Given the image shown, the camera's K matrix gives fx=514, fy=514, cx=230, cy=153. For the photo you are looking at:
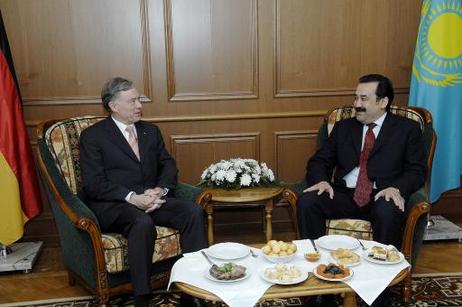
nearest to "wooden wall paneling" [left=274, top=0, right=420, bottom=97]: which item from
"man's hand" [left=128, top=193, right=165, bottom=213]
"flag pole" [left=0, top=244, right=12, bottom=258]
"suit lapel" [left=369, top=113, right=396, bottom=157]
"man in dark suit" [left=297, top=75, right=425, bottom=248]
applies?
"man in dark suit" [left=297, top=75, right=425, bottom=248]

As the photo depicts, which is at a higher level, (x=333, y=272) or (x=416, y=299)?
(x=333, y=272)

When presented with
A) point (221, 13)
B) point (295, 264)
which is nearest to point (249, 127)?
point (221, 13)

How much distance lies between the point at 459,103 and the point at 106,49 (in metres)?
2.64

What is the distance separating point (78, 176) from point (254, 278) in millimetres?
1501

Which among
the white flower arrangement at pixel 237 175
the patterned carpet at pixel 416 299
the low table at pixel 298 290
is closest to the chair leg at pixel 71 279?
the patterned carpet at pixel 416 299

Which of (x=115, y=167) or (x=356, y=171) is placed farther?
(x=356, y=171)

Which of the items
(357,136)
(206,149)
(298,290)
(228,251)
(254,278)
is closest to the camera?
(298,290)

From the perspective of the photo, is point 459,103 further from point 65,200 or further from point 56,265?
point 56,265

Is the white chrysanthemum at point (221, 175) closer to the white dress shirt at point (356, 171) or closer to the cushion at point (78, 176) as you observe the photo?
the cushion at point (78, 176)

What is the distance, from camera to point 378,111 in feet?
10.7

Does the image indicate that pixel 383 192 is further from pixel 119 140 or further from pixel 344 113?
pixel 119 140

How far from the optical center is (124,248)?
9.18ft

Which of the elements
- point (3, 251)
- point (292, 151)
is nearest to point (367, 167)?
point (292, 151)

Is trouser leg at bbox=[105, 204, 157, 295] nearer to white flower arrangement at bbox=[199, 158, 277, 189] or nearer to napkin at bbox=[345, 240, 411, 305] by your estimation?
white flower arrangement at bbox=[199, 158, 277, 189]
